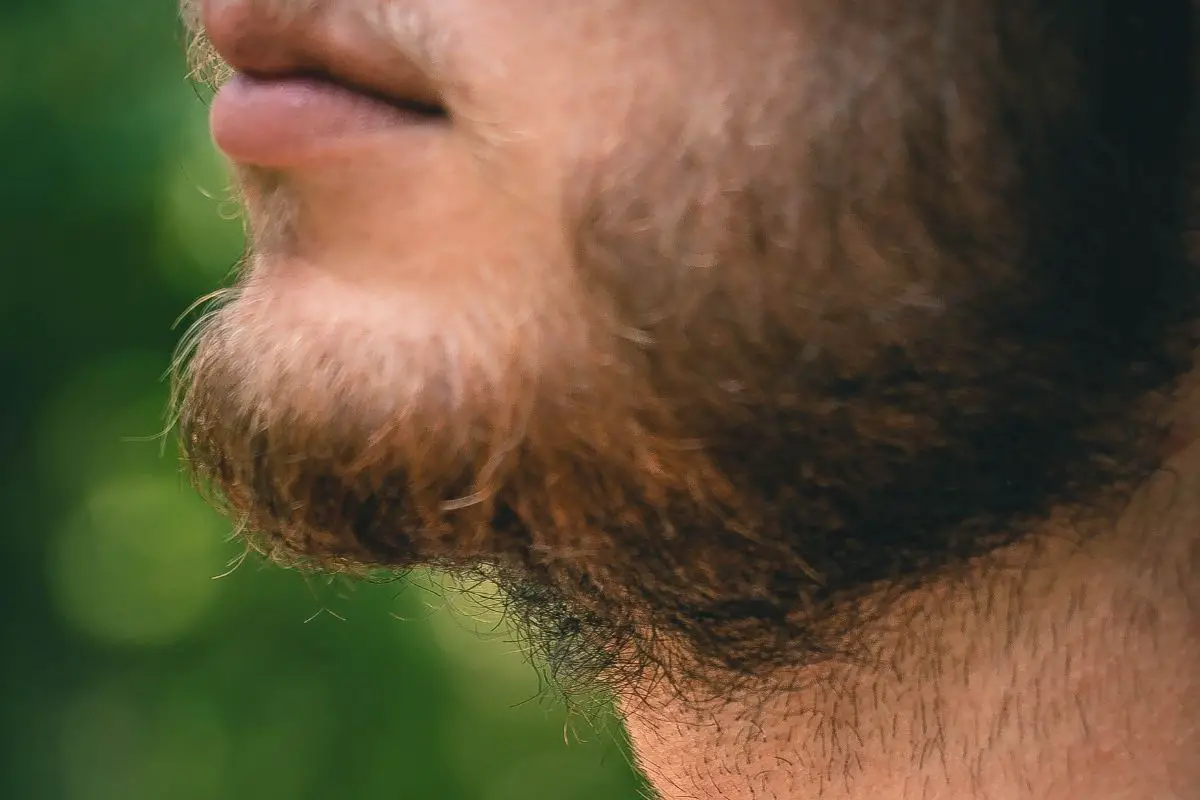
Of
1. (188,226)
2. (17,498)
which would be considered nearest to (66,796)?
(17,498)

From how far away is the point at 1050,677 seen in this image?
14.5 inches

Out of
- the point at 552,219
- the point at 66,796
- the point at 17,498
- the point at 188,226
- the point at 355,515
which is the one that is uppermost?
the point at 552,219

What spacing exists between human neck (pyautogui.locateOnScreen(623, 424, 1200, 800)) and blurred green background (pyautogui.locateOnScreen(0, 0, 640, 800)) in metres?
0.92

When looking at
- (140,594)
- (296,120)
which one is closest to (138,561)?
(140,594)

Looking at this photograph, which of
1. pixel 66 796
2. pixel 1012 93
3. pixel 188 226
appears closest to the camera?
pixel 1012 93

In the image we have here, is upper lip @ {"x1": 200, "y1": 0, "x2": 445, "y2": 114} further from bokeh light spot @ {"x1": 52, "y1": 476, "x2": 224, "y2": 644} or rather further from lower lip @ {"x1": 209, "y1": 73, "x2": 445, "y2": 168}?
bokeh light spot @ {"x1": 52, "y1": 476, "x2": 224, "y2": 644}

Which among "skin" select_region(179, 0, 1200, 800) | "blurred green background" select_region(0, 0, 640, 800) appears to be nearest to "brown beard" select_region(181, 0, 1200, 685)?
"skin" select_region(179, 0, 1200, 800)

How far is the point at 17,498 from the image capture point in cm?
139

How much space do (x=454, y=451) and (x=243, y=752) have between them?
1188 millimetres

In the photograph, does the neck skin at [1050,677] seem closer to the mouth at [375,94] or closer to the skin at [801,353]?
the skin at [801,353]

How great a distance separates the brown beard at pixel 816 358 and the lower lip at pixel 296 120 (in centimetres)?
5

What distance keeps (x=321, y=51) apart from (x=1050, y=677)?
29cm

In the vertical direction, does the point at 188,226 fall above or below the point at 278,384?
below

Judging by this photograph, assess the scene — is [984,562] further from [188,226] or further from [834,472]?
[188,226]
